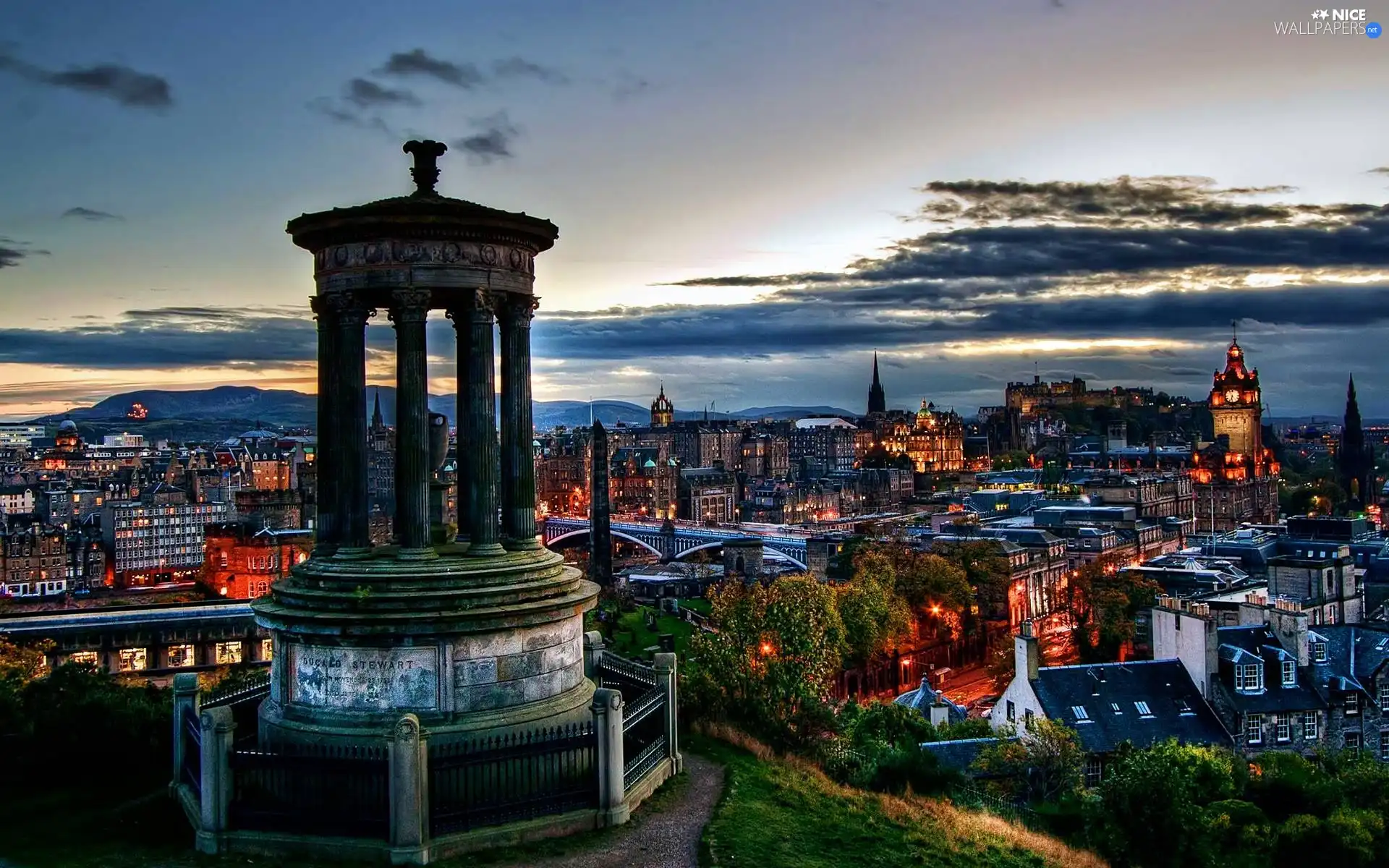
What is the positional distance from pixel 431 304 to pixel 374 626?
242 inches

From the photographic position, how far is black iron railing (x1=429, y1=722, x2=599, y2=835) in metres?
18.3

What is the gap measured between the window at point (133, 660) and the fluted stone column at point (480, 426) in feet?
151

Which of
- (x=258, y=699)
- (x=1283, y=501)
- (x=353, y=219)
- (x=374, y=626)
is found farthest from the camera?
(x=1283, y=501)

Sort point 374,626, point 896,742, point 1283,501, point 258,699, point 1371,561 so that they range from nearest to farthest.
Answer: point 374,626
point 258,699
point 896,742
point 1371,561
point 1283,501

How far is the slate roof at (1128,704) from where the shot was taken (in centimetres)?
4491

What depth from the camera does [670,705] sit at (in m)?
23.0

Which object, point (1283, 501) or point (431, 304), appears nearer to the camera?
point (431, 304)

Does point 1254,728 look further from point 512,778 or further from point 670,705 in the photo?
point 512,778

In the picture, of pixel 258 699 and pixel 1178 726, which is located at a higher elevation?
pixel 258 699

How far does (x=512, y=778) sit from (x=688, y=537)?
125 m

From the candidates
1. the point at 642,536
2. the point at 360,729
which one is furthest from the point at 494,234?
the point at 642,536

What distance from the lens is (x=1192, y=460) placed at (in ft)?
639

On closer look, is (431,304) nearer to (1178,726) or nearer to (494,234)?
(494,234)

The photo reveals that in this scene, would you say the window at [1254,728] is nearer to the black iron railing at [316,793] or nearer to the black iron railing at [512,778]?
the black iron railing at [512,778]
